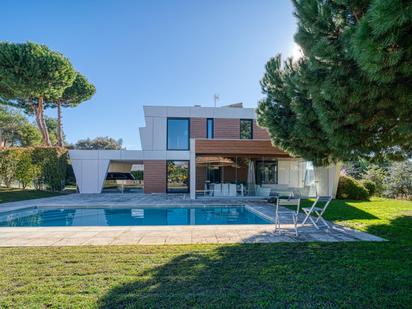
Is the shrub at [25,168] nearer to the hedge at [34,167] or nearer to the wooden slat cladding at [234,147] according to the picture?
the hedge at [34,167]

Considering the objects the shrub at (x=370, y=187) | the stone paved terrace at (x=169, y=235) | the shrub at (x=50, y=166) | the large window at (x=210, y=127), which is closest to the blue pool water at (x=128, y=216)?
the stone paved terrace at (x=169, y=235)

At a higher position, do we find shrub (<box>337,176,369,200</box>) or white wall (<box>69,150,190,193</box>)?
white wall (<box>69,150,190,193</box>)

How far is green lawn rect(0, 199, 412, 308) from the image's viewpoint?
307 cm

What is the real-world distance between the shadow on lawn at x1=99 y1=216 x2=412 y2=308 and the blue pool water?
4.40 meters

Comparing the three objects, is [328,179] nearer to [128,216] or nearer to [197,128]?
[197,128]

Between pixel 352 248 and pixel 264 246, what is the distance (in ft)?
5.81

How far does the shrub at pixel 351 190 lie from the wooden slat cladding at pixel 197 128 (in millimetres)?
9975

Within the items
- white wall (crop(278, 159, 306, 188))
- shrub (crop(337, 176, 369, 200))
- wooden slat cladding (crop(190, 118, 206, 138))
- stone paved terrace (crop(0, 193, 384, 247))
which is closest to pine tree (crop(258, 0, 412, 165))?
stone paved terrace (crop(0, 193, 384, 247))

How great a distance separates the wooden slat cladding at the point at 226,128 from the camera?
19703mm

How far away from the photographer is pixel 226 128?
778 inches

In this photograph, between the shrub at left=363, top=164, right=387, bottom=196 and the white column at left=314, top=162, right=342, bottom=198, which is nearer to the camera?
the white column at left=314, top=162, right=342, bottom=198

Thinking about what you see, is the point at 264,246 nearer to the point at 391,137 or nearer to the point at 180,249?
the point at 180,249

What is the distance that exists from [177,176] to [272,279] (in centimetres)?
1612

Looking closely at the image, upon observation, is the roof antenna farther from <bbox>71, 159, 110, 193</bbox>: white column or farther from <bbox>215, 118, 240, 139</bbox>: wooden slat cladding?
<bbox>71, 159, 110, 193</bbox>: white column
